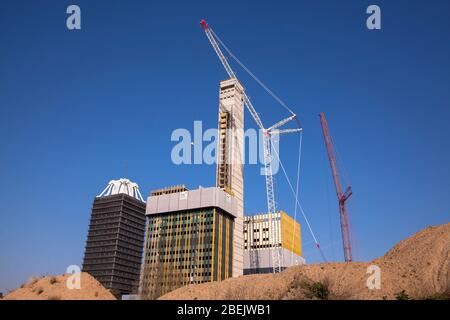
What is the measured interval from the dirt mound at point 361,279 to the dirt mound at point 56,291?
1503cm

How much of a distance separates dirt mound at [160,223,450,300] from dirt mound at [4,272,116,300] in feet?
49.3

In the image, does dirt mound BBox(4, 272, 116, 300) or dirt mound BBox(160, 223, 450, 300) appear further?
dirt mound BBox(160, 223, 450, 300)

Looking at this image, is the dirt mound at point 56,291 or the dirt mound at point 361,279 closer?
the dirt mound at point 56,291

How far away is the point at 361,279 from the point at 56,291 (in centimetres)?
4046

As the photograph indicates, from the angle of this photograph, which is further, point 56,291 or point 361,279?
point 361,279

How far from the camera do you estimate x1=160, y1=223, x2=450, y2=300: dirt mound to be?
162 ft

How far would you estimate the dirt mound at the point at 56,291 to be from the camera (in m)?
45.8

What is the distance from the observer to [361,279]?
174ft

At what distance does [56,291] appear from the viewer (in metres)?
45.9

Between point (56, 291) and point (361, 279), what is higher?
point (361, 279)

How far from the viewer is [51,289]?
46812 millimetres
